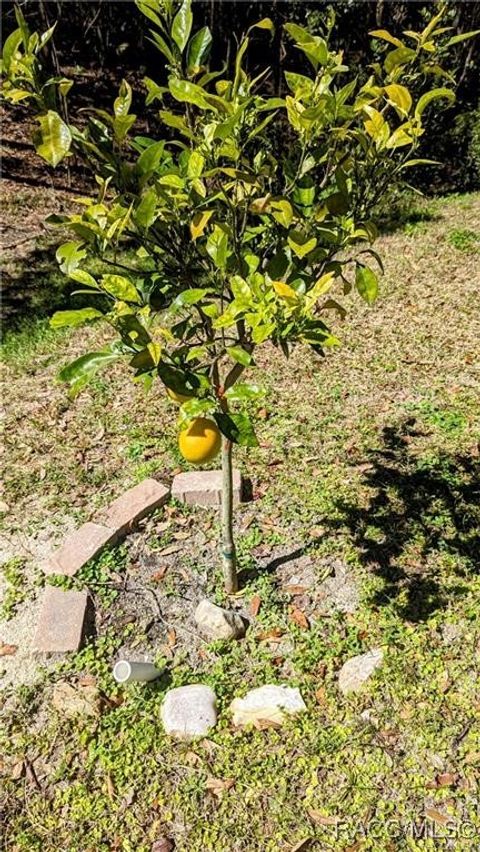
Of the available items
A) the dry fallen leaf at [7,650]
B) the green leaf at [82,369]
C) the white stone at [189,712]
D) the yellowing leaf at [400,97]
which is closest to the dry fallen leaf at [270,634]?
the white stone at [189,712]

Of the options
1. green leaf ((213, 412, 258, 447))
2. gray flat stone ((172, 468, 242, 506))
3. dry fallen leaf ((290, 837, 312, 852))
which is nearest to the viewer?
green leaf ((213, 412, 258, 447))

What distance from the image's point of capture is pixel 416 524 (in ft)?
9.58

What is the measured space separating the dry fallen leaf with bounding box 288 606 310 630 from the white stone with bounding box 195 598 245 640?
20 centimetres

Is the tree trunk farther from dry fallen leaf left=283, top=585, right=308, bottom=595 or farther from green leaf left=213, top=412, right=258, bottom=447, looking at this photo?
green leaf left=213, top=412, right=258, bottom=447

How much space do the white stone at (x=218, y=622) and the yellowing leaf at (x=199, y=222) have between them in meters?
1.51

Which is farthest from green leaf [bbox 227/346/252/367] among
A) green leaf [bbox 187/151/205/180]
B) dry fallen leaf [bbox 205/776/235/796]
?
dry fallen leaf [bbox 205/776/235/796]

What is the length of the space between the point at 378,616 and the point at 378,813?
2.38ft

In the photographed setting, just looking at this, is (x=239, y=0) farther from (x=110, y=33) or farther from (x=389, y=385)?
(x=389, y=385)

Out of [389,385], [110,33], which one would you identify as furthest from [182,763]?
[110,33]

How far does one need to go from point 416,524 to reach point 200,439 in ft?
5.28

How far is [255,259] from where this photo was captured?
170 centimetres

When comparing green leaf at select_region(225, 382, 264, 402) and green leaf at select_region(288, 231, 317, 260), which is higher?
green leaf at select_region(288, 231, 317, 260)

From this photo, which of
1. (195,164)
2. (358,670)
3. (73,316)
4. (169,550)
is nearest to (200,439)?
(73,316)

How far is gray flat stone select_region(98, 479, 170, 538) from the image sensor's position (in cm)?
292
